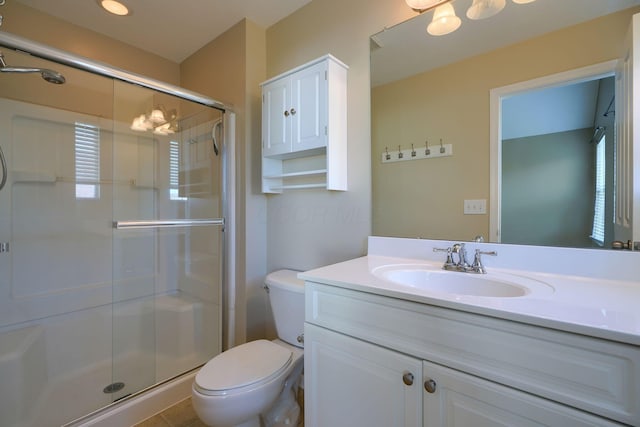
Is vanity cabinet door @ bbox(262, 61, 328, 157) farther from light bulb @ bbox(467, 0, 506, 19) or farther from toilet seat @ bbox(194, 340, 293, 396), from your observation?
toilet seat @ bbox(194, 340, 293, 396)

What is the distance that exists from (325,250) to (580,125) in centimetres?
127

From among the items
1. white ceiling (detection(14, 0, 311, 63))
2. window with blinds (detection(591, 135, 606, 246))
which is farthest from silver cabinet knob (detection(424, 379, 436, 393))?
white ceiling (detection(14, 0, 311, 63))

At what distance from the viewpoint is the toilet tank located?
146cm

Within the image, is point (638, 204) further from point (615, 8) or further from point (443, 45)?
point (443, 45)

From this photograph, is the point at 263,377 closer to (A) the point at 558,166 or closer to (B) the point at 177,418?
(B) the point at 177,418

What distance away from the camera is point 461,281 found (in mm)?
1106

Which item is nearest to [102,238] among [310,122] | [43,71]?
[43,71]

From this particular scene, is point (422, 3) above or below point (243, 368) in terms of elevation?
above

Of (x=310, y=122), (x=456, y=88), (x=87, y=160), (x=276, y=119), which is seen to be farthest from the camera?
(x=87, y=160)

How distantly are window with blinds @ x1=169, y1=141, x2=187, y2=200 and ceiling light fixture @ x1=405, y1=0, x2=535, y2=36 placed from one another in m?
1.77

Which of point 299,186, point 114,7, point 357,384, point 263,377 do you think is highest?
point 114,7

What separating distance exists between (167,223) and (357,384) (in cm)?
153

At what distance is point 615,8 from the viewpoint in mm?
961

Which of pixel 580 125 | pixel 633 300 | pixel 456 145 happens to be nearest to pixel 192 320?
pixel 456 145
